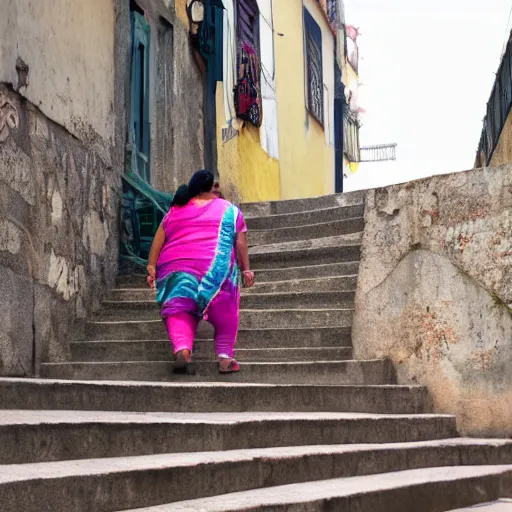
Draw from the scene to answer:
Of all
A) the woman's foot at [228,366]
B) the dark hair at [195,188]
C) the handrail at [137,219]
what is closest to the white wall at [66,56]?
the handrail at [137,219]

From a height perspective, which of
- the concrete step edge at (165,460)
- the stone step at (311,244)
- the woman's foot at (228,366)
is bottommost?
the concrete step edge at (165,460)

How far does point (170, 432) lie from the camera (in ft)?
12.6

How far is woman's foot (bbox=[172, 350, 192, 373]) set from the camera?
5.66 m

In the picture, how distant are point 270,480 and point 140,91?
603cm

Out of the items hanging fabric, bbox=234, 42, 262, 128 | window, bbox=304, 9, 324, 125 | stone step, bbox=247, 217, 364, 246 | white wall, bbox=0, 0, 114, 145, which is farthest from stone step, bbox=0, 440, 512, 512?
window, bbox=304, 9, 324, 125

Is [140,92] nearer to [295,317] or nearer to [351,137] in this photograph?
[295,317]

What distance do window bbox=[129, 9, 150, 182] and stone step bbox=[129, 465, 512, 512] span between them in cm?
483

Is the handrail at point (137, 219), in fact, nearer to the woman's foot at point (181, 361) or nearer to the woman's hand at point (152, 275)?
the woman's hand at point (152, 275)

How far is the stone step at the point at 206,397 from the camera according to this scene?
4160 millimetres

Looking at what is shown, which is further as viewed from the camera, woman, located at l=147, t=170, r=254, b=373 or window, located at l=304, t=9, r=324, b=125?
window, located at l=304, t=9, r=324, b=125

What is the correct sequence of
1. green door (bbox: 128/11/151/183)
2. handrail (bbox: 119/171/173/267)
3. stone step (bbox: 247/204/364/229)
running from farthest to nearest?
green door (bbox: 128/11/151/183) < stone step (bbox: 247/204/364/229) < handrail (bbox: 119/171/173/267)

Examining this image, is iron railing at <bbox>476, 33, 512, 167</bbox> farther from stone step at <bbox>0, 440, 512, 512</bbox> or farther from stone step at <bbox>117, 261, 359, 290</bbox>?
stone step at <bbox>0, 440, 512, 512</bbox>

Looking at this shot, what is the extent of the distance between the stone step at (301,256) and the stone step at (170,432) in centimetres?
239

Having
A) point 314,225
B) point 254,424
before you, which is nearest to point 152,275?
point 254,424
